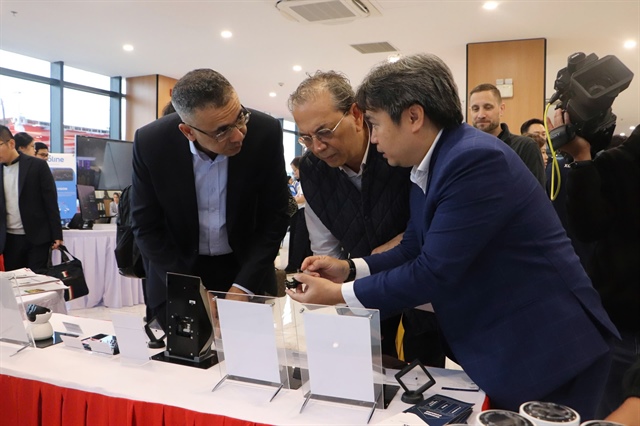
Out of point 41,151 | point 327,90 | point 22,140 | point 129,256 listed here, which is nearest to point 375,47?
point 41,151

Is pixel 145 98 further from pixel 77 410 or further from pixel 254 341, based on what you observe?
pixel 254 341

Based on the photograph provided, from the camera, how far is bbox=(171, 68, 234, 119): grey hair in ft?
5.25

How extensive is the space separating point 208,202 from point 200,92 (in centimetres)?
43

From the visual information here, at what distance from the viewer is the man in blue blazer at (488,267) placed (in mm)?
1138

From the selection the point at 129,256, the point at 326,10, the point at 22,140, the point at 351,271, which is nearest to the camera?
the point at 351,271

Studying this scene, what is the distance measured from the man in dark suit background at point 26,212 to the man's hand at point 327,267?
348cm

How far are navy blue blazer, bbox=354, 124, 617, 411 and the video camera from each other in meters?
0.39

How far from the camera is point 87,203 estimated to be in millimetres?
5961

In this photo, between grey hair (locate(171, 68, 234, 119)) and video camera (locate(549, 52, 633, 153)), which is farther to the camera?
grey hair (locate(171, 68, 234, 119))

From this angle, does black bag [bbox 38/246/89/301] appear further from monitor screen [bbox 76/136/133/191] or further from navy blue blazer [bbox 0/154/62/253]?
monitor screen [bbox 76/136/133/191]

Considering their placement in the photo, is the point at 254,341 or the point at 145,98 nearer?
the point at 254,341

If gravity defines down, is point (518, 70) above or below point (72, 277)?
above

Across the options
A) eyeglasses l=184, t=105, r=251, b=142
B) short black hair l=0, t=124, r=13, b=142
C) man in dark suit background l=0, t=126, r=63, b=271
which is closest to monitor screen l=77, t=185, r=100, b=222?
man in dark suit background l=0, t=126, r=63, b=271

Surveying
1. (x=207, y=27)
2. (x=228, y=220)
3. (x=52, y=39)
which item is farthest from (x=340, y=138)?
(x=52, y=39)
